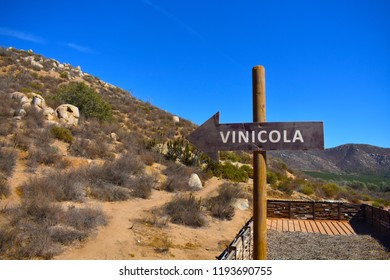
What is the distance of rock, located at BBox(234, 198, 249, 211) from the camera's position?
42.1 feet

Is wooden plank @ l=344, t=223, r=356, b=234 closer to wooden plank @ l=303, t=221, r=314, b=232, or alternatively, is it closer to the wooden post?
wooden plank @ l=303, t=221, r=314, b=232

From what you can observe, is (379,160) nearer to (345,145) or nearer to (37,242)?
(345,145)

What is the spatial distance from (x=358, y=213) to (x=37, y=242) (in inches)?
433

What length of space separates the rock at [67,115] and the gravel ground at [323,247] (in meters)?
13.6

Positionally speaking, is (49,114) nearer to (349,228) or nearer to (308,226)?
(308,226)

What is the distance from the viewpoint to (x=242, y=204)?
1306 cm

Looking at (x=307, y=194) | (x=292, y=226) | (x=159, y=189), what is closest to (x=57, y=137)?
(x=159, y=189)

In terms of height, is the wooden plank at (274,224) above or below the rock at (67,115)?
below

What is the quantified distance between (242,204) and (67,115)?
12.2 metres

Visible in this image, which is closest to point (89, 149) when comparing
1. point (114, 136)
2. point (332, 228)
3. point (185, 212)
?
point (114, 136)

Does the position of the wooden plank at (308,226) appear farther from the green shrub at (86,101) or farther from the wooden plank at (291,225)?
the green shrub at (86,101)

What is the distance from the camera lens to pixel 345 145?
10531 cm

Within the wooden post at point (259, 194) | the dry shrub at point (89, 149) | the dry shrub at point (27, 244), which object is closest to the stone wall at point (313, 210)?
the dry shrub at point (27, 244)

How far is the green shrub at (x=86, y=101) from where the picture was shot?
838 inches
